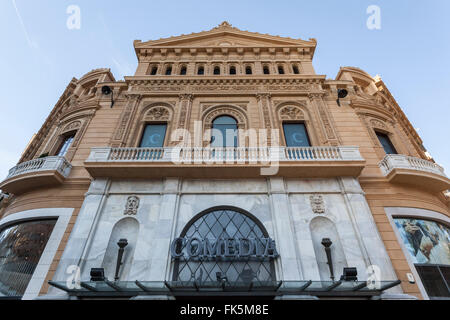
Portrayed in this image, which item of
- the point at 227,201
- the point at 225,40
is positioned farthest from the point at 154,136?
the point at 225,40

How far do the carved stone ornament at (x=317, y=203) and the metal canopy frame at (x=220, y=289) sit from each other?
2.88 m

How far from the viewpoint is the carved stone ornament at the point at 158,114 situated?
13602 mm

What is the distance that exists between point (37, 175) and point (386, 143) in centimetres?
1923

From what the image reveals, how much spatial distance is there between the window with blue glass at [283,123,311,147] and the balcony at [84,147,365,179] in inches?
84.2

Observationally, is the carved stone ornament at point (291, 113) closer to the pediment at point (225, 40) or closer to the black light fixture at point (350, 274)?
the pediment at point (225, 40)

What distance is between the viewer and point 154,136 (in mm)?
12945

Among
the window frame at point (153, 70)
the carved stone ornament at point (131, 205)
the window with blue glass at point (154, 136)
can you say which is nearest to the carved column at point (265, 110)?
Result: the window with blue glass at point (154, 136)

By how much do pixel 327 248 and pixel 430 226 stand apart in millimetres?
5618

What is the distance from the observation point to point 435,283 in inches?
329

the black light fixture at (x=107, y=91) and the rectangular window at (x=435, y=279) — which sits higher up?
the black light fixture at (x=107, y=91)

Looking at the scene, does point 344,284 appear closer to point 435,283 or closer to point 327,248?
point 327,248
